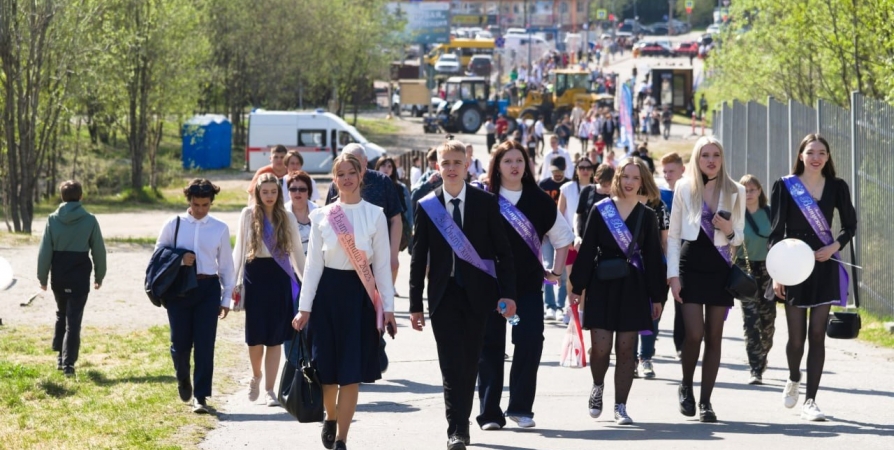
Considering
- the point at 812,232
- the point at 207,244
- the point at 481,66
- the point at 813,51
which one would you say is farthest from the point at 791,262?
the point at 481,66

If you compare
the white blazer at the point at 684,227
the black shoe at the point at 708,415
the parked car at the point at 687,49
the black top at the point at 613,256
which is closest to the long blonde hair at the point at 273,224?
the black top at the point at 613,256

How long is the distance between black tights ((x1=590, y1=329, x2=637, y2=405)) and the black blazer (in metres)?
1.02

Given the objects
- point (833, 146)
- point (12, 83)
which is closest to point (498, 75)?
point (12, 83)

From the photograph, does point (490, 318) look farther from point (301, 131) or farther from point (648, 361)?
point (301, 131)

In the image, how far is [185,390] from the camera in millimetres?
9375

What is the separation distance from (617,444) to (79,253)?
4998 mm

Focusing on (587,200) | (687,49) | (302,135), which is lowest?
(587,200)

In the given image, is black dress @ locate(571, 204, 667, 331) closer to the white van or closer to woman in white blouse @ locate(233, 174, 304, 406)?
woman in white blouse @ locate(233, 174, 304, 406)

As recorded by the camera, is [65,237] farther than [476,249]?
Yes

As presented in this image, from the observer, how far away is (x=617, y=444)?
775 centimetres

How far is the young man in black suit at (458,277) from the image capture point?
7.53 metres

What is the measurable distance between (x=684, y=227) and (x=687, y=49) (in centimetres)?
9471

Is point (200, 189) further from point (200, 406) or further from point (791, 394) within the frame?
point (791, 394)

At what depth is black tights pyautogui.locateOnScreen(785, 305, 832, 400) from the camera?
28.1 feet
